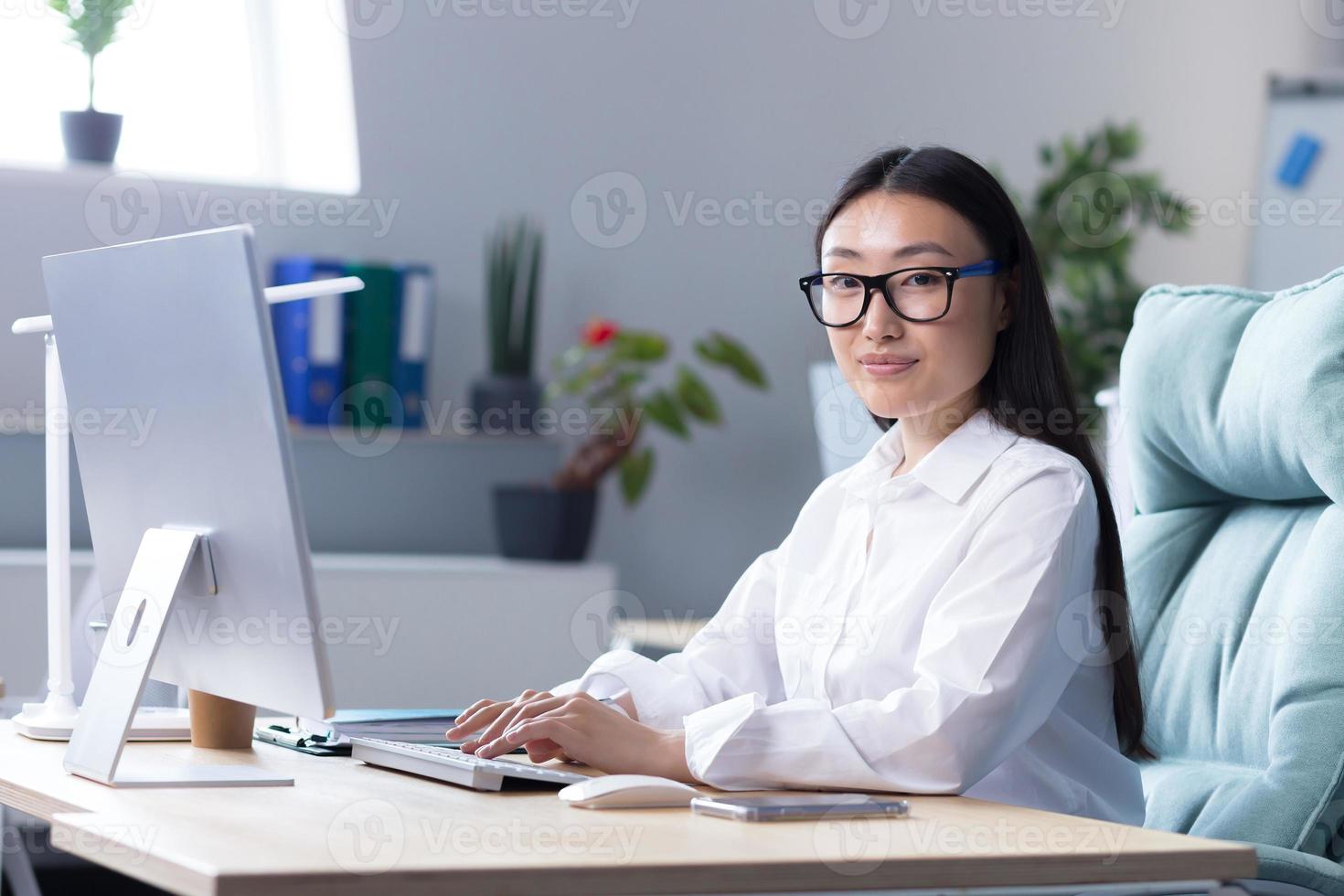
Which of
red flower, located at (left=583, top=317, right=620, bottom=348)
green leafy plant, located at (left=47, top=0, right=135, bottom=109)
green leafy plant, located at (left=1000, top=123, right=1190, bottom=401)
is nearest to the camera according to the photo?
green leafy plant, located at (left=47, top=0, right=135, bottom=109)

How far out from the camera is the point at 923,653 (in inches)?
52.6

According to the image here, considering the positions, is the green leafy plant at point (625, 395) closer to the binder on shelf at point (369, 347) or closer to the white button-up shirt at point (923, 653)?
the binder on shelf at point (369, 347)

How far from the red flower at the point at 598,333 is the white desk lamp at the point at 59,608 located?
6.73 feet

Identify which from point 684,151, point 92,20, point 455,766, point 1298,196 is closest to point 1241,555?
point 455,766

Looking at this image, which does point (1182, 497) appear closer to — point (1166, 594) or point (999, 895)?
point (1166, 594)

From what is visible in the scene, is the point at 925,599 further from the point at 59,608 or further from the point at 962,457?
the point at 59,608

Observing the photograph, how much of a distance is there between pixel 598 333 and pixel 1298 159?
233cm

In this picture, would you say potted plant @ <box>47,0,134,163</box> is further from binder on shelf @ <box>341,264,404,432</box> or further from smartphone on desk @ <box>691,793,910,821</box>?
smartphone on desk @ <box>691,793,910,821</box>

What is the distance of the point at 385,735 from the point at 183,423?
0.42 m

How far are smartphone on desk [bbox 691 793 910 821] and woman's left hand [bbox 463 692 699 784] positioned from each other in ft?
0.42

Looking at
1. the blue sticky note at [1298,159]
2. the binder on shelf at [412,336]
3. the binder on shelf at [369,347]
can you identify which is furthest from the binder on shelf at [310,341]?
the blue sticky note at [1298,159]

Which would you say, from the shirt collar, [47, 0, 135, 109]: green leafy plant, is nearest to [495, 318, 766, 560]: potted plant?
[47, 0, 135, 109]: green leafy plant

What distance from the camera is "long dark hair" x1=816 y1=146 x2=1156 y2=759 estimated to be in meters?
1.55

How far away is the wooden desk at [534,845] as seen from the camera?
909mm
